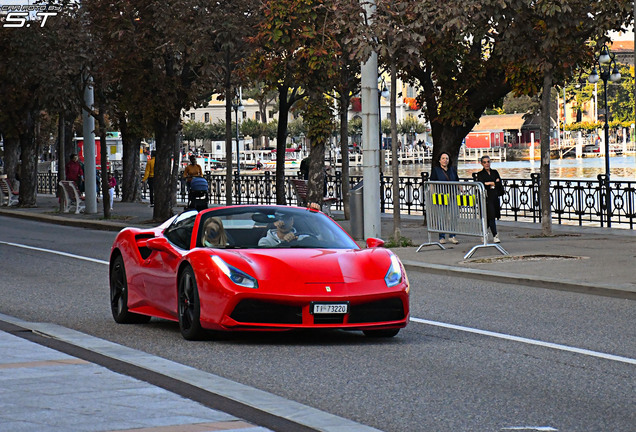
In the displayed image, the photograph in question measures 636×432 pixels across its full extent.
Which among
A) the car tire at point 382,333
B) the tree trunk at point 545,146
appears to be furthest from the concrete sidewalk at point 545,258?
the car tire at point 382,333

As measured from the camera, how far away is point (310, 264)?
10.3m

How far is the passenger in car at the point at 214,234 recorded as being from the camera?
35.8 ft

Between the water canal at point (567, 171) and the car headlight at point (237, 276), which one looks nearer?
the car headlight at point (237, 276)

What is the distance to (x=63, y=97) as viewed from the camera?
37438mm

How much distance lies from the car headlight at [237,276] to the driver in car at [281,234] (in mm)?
849

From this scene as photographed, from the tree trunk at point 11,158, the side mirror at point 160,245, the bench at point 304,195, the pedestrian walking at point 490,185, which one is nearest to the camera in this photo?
the side mirror at point 160,245

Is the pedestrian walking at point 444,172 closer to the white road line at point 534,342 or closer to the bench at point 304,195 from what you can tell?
the white road line at point 534,342

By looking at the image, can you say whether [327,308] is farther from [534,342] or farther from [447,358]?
[534,342]

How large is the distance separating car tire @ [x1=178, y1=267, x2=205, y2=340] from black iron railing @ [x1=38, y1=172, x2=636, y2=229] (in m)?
11.7

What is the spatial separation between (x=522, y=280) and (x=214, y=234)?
661 cm

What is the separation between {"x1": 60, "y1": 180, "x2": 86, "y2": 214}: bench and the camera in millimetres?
38656

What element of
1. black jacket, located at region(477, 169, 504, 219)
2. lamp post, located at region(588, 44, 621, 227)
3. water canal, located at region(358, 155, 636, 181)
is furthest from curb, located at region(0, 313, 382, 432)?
water canal, located at region(358, 155, 636, 181)

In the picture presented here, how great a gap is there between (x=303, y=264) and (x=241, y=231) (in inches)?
42.5

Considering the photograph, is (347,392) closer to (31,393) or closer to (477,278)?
(31,393)
